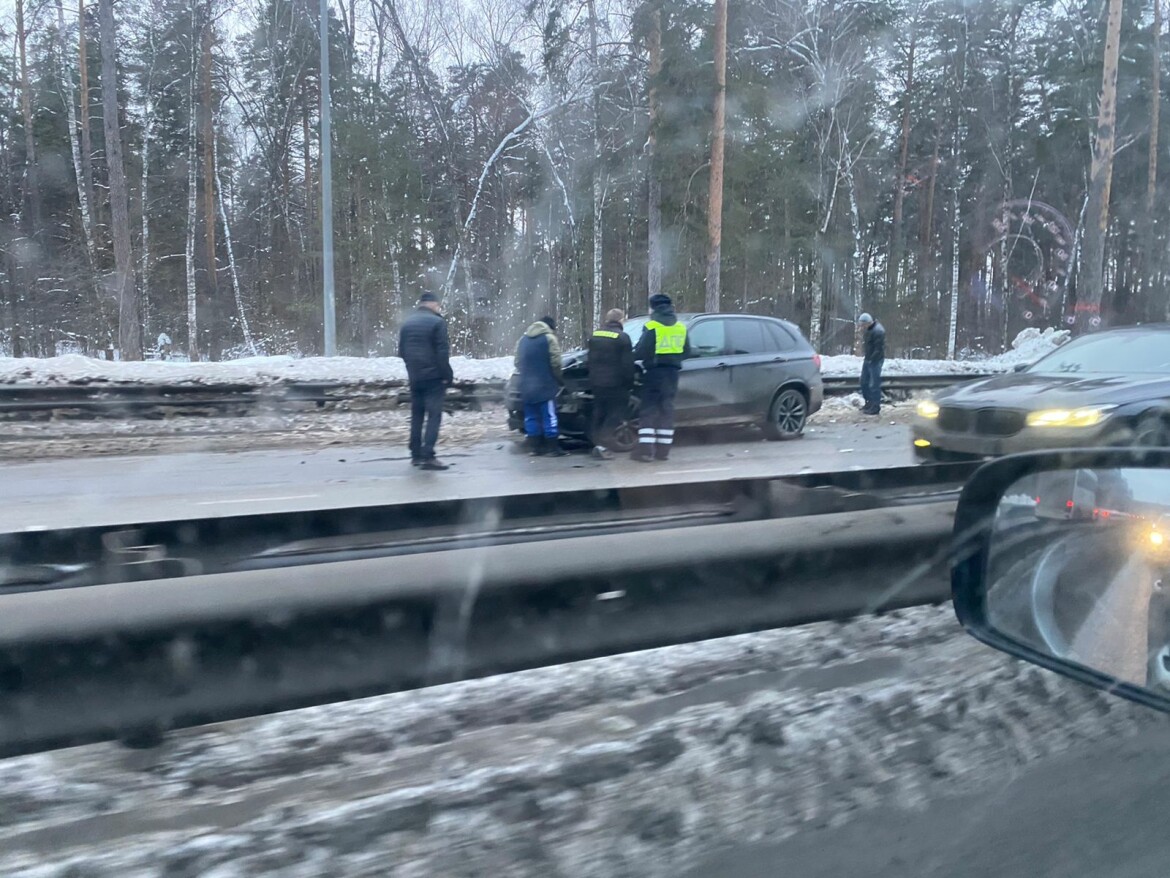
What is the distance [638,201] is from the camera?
113ft

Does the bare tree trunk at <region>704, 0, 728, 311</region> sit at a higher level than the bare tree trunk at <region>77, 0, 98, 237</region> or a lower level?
lower

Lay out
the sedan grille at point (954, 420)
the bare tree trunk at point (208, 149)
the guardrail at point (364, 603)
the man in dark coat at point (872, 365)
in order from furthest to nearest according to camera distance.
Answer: the bare tree trunk at point (208, 149) → the man in dark coat at point (872, 365) → the sedan grille at point (954, 420) → the guardrail at point (364, 603)

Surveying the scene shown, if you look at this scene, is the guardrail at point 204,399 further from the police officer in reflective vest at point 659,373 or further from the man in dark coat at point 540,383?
the police officer in reflective vest at point 659,373

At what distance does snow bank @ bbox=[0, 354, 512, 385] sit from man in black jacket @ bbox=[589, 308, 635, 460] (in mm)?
6537

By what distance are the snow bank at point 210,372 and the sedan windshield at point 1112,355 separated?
11.3m

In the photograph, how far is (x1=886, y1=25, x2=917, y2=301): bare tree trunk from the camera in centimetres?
3767

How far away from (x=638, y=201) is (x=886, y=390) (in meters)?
17.8

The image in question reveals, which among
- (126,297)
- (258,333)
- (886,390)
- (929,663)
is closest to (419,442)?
(929,663)

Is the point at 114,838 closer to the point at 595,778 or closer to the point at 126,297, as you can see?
the point at 595,778

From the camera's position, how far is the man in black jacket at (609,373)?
10.6 metres

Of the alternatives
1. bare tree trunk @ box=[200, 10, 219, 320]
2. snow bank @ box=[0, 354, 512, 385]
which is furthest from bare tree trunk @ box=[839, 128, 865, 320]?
bare tree trunk @ box=[200, 10, 219, 320]

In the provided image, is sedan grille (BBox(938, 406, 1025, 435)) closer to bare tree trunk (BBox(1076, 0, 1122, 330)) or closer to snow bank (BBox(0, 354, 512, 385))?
snow bank (BBox(0, 354, 512, 385))

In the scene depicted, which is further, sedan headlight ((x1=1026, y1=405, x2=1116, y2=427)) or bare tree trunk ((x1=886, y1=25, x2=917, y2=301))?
bare tree trunk ((x1=886, y1=25, x2=917, y2=301))

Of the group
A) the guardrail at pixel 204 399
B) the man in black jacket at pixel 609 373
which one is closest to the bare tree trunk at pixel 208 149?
the guardrail at pixel 204 399
